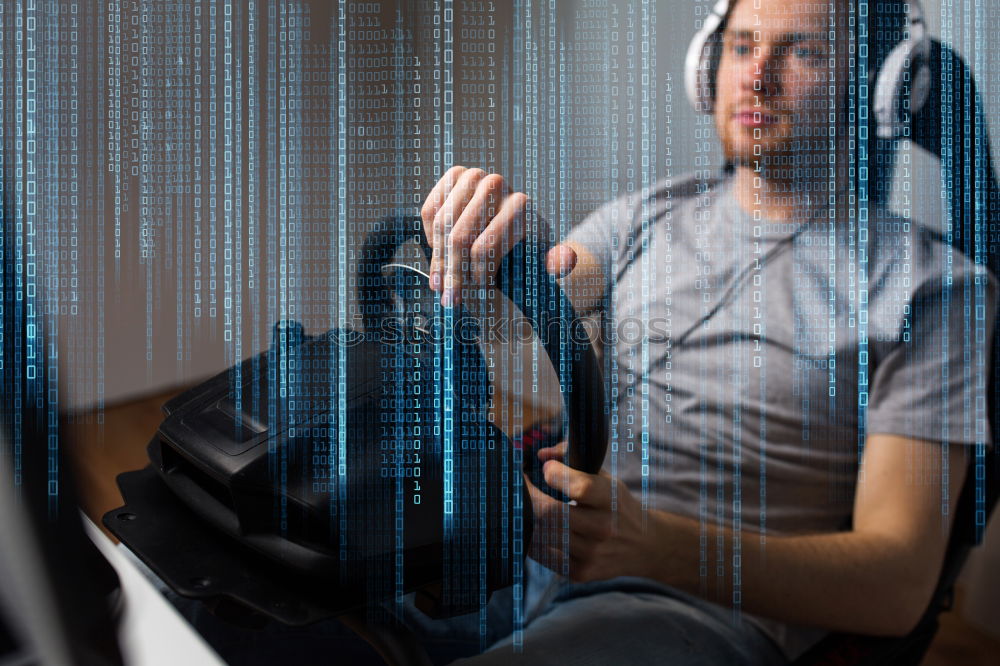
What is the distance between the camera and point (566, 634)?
1.61 feet

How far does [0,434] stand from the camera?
0.23 metres

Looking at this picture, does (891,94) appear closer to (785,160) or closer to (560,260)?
(785,160)

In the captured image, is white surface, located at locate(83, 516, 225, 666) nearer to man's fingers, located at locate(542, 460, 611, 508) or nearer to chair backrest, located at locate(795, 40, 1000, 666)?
man's fingers, located at locate(542, 460, 611, 508)

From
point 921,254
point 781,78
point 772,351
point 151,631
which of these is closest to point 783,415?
point 772,351

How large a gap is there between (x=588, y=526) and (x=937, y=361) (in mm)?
291

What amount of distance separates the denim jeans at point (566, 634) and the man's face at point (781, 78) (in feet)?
1.19

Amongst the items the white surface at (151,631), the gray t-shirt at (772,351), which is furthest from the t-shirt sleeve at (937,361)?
the white surface at (151,631)

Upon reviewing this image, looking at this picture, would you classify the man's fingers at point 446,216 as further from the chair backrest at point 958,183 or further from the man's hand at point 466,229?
the chair backrest at point 958,183

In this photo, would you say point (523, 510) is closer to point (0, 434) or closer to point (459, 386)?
point (459, 386)

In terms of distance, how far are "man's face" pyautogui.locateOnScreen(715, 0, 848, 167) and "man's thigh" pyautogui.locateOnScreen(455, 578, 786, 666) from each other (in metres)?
0.36

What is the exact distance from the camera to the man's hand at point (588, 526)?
447 mm

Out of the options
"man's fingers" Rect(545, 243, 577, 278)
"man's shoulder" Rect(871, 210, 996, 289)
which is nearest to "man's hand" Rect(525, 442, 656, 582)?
"man's fingers" Rect(545, 243, 577, 278)

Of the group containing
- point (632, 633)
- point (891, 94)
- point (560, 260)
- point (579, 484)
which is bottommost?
point (632, 633)

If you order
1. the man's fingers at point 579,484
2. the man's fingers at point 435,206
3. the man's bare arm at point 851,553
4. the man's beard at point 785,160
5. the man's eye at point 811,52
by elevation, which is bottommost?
the man's bare arm at point 851,553
